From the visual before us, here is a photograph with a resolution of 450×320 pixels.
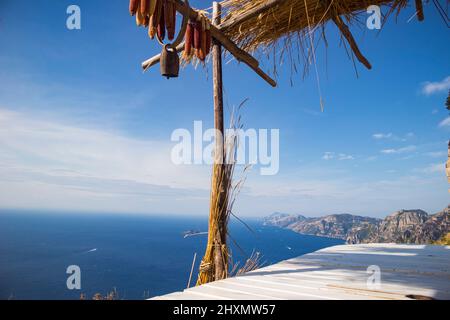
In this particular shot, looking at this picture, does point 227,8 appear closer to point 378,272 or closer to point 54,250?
point 378,272

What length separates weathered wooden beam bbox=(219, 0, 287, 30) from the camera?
2.03 m

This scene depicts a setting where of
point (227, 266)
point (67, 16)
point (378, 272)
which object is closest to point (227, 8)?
point (67, 16)

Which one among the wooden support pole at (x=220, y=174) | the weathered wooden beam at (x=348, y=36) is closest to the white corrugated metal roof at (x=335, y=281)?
the wooden support pole at (x=220, y=174)

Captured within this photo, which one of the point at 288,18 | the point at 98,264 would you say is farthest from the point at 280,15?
the point at 98,264

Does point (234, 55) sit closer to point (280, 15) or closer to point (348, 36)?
point (280, 15)

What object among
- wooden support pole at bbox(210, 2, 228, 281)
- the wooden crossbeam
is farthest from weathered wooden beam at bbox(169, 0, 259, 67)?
wooden support pole at bbox(210, 2, 228, 281)

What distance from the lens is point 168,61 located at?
1.63m

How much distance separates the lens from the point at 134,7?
143 centimetres

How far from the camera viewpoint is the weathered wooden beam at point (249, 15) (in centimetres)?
203

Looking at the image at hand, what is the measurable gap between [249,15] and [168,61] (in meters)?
0.88

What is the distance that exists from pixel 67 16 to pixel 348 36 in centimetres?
219

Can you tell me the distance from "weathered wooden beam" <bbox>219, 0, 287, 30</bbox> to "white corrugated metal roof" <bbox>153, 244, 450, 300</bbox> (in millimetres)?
1755

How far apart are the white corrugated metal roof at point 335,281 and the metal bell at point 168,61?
1.14 m

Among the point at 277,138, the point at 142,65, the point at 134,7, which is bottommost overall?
the point at 277,138
